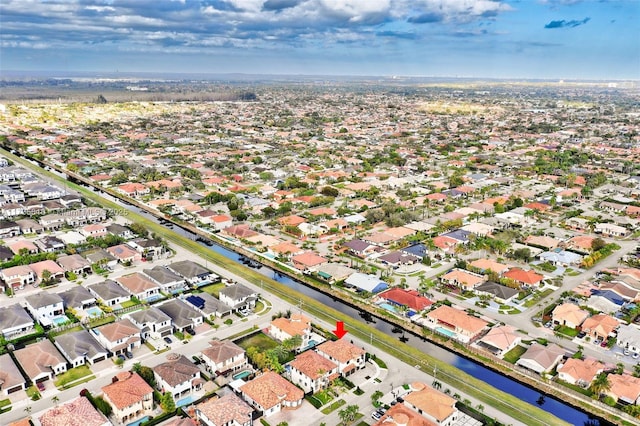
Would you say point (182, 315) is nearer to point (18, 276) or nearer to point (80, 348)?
point (80, 348)

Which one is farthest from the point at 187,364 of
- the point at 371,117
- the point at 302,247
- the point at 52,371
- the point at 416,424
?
the point at 371,117

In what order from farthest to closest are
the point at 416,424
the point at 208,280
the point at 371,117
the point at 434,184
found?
the point at 371,117, the point at 434,184, the point at 208,280, the point at 416,424

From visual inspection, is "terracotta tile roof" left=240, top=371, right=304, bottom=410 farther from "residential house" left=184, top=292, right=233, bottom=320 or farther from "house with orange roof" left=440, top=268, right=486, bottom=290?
"house with orange roof" left=440, top=268, right=486, bottom=290

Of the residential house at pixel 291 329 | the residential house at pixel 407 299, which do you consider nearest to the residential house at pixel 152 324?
the residential house at pixel 291 329

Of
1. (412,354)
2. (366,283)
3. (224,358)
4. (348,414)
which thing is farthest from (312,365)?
(366,283)

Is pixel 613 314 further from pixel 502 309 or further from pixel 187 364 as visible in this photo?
pixel 187 364

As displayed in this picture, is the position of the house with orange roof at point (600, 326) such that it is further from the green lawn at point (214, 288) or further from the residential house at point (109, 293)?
the residential house at point (109, 293)
